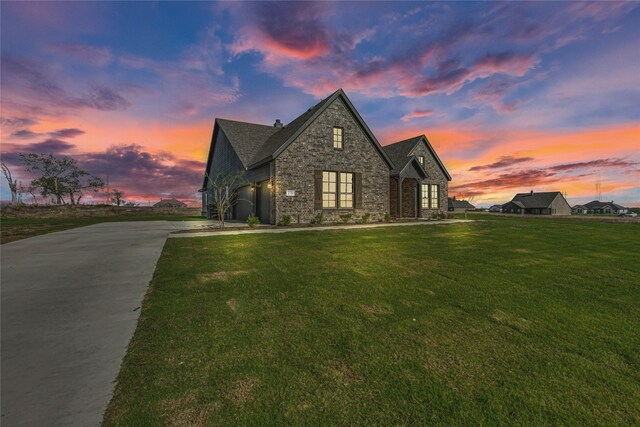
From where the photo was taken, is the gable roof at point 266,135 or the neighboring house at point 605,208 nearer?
the gable roof at point 266,135

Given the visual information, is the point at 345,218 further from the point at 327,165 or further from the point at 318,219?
the point at 327,165

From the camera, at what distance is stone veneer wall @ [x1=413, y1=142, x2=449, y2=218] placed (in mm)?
26219

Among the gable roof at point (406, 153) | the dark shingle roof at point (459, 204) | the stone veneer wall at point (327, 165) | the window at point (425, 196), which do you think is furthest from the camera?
the dark shingle roof at point (459, 204)

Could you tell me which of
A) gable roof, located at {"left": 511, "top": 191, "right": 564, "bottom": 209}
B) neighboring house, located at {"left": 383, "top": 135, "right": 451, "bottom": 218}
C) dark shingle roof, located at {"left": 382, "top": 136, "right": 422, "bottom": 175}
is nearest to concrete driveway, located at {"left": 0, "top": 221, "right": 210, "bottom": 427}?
neighboring house, located at {"left": 383, "top": 135, "right": 451, "bottom": 218}

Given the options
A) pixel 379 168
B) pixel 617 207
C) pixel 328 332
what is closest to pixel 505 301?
pixel 328 332

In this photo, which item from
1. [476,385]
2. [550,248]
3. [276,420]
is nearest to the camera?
[276,420]

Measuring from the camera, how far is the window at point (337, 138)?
63.0 ft

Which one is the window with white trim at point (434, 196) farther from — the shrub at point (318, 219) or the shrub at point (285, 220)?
the shrub at point (285, 220)

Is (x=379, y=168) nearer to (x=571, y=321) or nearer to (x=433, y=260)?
(x=433, y=260)

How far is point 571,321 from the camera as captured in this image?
3779 millimetres

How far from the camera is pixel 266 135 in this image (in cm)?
2484

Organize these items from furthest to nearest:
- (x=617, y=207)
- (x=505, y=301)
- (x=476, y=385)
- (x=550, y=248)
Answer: (x=617, y=207)
(x=550, y=248)
(x=505, y=301)
(x=476, y=385)

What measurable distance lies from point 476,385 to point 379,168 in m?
19.3

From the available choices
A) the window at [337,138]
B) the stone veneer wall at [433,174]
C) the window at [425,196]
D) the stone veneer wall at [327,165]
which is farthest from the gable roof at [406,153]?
the window at [337,138]
